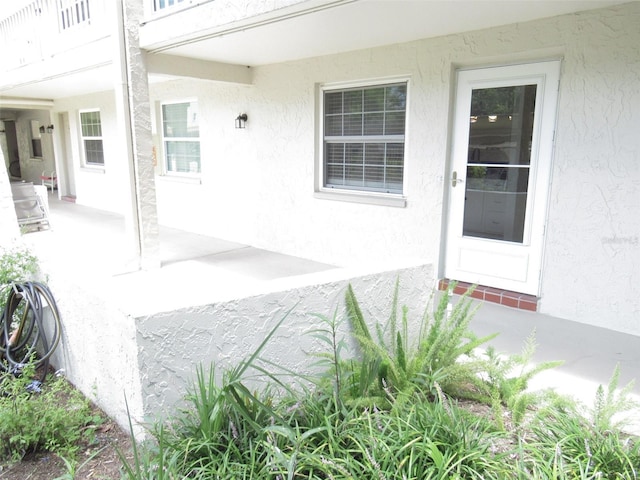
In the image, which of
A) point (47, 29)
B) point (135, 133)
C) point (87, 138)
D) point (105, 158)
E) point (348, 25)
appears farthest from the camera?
point (87, 138)

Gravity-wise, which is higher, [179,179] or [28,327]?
[179,179]

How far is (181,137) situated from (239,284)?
4494 mm

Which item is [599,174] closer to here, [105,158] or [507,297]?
[507,297]

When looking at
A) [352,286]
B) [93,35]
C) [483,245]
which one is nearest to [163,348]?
[352,286]

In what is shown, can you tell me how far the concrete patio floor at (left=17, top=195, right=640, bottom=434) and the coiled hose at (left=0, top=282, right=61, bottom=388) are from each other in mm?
273

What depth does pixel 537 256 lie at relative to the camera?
4.45 meters

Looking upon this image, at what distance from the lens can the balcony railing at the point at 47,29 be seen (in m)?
7.21

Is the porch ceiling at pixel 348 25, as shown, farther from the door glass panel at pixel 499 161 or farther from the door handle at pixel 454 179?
the door handle at pixel 454 179

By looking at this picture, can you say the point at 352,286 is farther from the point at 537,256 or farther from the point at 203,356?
the point at 537,256

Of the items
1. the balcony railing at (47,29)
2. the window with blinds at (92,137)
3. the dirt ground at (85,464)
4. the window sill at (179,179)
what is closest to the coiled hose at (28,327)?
the dirt ground at (85,464)

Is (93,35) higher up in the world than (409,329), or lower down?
higher up

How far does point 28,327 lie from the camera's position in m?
3.21

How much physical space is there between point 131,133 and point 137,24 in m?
1.30

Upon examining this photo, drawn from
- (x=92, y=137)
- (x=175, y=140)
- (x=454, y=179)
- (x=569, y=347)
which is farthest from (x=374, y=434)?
(x=92, y=137)
